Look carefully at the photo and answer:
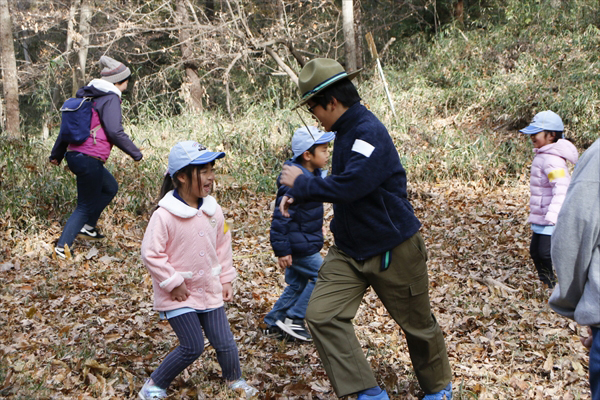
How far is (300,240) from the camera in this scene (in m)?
4.70

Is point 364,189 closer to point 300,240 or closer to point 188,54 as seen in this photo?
point 300,240

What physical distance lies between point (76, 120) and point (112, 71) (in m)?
0.75

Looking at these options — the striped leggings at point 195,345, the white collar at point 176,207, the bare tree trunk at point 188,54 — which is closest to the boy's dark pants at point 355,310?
the striped leggings at point 195,345

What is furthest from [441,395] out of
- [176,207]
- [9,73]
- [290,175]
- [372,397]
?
[9,73]

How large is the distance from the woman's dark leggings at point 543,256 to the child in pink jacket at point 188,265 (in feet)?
11.0

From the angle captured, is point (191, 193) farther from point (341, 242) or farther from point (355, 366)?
point (355, 366)

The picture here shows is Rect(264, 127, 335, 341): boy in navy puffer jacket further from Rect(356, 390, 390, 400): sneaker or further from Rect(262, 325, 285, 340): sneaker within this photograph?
Rect(356, 390, 390, 400): sneaker

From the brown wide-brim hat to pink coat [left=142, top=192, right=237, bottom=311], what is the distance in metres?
0.98

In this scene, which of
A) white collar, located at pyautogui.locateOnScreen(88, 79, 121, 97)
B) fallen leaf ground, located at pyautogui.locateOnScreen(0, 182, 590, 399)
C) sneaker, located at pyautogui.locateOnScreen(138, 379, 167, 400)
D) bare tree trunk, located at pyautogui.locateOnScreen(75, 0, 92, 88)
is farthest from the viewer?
bare tree trunk, located at pyautogui.locateOnScreen(75, 0, 92, 88)

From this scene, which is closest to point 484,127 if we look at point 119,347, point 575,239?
point 119,347

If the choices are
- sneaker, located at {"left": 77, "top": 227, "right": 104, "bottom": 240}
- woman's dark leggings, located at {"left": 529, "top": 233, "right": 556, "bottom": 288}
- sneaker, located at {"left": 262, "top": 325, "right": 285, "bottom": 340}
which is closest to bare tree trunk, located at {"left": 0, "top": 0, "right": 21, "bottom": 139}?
sneaker, located at {"left": 77, "top": 227, "right": 104, "bottom": 240}

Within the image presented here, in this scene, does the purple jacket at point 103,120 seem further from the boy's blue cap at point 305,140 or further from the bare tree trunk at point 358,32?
the bare tree trunk at point 358,32

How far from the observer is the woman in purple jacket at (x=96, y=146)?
689cm

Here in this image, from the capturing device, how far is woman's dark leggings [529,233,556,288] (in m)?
5.69
